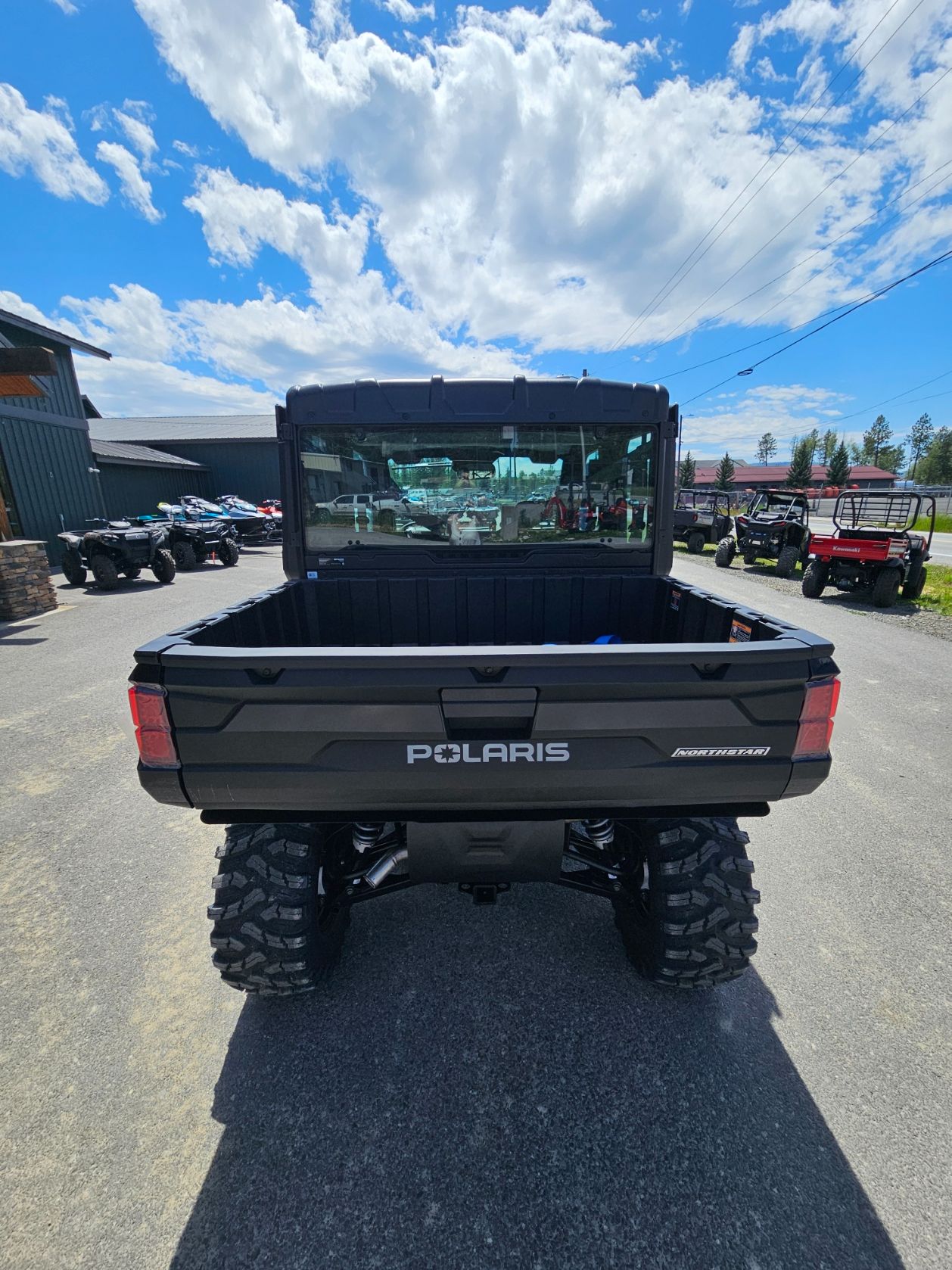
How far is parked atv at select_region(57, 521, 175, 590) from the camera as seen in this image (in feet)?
39.5

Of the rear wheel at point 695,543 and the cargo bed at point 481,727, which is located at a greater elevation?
the cargo bed at point 481,727

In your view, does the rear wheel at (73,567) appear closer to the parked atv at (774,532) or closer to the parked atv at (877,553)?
the parked atv at (877,553)

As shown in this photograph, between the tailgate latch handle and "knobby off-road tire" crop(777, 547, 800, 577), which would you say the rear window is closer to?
the tailgate latch handle

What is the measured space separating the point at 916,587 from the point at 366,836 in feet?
41.7

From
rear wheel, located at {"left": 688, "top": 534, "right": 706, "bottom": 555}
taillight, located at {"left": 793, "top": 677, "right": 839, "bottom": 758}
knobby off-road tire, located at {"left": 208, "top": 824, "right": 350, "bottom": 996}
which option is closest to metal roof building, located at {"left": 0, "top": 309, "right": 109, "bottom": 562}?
knobby off-road tire, located at {"left": 208, "top": 824, "right": 350, "bottom": 996}

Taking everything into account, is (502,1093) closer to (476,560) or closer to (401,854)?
(401,854)

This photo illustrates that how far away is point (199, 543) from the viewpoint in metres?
15.4

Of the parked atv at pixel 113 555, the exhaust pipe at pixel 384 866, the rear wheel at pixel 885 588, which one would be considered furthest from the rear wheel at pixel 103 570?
the rear wheel at pixel 885 588

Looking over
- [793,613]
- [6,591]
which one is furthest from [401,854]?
[6,591]

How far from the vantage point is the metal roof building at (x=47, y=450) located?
14.2 meters

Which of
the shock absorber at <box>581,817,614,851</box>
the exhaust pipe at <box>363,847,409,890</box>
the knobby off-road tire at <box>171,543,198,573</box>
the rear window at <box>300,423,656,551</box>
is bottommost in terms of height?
the knobby off-road tire at <box>171,543,198,573</box>

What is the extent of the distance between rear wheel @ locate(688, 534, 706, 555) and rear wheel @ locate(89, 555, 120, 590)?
17.1 metres

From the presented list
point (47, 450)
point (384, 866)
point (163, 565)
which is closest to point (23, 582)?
point (163, 565)

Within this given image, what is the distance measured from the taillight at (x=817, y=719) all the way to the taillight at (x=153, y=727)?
196 centimetres
